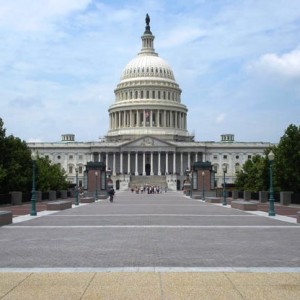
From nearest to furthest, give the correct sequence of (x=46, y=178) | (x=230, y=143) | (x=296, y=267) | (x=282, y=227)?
(x=296, y=267) → (x=282, y=227) → (x=46, y=178) → (x=230, y=143)

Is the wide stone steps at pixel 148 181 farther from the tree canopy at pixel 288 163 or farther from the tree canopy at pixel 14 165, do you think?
the tree canopy at pixel 288 163

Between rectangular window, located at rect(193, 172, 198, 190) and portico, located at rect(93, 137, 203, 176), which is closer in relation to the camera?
rectangular window, located at rect(193, 172, 198, 190)

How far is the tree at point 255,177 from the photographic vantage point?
225 ft

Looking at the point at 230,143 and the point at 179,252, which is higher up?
the point at 230,143

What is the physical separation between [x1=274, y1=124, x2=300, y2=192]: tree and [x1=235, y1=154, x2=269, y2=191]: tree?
297 inches

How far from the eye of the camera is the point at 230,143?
193875mm

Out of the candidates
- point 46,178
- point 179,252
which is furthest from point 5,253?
point 46,178

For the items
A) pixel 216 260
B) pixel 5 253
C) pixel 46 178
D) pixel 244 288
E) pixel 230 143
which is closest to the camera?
pixel 244 288

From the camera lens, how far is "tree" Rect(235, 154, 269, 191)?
68.6 meters

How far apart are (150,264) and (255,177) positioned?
63392mm

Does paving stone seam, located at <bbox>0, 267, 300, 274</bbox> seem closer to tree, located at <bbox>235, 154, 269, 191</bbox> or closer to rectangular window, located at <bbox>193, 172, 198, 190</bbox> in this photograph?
tree, located at <bbox>235, 154, 269, 191</bbox>

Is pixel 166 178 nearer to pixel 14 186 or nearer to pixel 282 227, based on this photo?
pixel 14 186

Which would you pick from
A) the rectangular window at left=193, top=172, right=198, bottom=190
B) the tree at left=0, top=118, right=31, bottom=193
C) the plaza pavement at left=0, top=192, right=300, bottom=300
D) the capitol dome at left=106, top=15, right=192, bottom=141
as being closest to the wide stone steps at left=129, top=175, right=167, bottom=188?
the capitol dome at left=106, top=15, right=192, bottom=141

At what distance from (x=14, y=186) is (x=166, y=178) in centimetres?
11463
